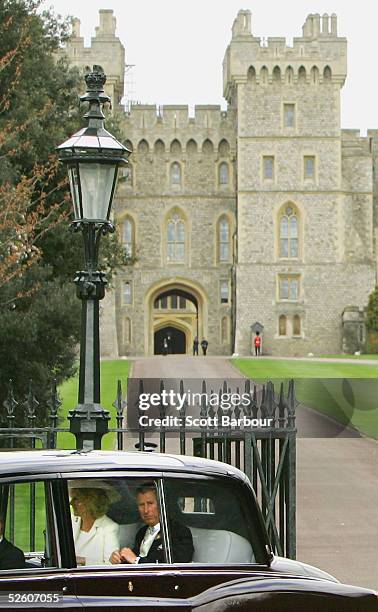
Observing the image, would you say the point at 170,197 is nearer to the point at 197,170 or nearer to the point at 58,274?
the point at 197,170

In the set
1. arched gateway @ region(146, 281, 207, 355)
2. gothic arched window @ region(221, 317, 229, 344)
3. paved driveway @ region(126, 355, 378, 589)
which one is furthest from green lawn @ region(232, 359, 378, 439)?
arched gateway @ region(146, 281, 207, 355)

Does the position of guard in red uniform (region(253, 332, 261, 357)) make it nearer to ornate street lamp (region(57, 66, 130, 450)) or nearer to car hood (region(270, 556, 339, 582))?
ornate street lamp (region(57, 66, 130, 450))

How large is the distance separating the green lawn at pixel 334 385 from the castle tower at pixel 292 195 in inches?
427

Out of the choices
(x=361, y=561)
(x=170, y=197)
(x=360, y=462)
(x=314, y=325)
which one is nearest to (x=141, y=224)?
(x=170, y=197)

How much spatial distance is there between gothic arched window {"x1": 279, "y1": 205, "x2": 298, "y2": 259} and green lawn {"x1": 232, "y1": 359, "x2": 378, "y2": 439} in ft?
39.2

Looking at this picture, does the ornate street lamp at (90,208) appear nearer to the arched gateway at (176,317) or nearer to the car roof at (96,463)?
the car roof at (96,463)


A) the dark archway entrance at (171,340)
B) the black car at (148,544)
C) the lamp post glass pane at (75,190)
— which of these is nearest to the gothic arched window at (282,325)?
the dark archway entrance at (171,340)

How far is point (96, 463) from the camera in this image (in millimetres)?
5289

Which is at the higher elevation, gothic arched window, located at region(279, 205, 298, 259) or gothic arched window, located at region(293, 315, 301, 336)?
gothic arched window, located at region(279, 205, 298, 259)

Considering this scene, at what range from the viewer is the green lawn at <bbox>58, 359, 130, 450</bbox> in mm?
20902

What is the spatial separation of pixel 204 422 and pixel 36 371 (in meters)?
8.70

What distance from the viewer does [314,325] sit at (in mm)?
57312

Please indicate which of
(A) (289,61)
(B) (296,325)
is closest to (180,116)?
(A) (289,61)

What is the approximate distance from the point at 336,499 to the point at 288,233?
43.7 meters
